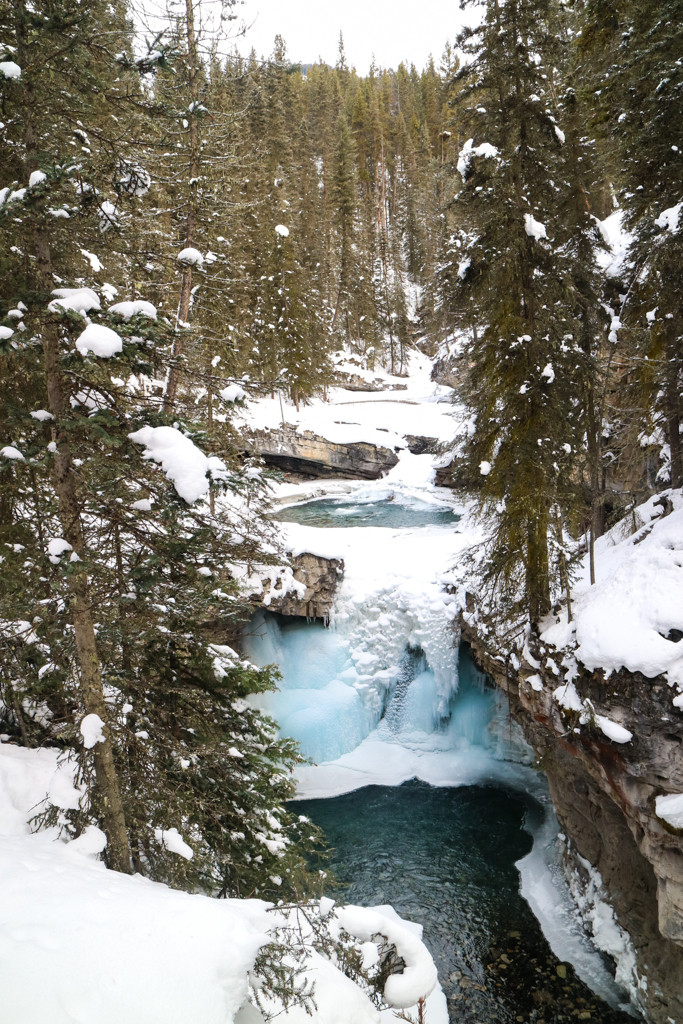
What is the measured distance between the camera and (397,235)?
168ft

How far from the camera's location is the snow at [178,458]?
12.5 feet

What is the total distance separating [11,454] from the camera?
4.23m

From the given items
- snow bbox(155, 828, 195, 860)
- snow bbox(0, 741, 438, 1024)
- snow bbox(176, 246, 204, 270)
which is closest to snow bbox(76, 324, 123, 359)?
snow bbox(176, 246, 204, 270)

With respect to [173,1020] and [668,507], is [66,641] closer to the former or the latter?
[173,1020]

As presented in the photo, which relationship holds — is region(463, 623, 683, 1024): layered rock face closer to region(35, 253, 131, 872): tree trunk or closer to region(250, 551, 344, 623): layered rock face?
region(35, 253, 131, 872): tree trunk

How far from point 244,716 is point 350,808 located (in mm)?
7263

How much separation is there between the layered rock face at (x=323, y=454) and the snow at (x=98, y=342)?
958 inches

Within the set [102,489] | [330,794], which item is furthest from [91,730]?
[330,794]

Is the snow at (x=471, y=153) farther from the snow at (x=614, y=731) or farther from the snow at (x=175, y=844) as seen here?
the snow at (x=175, y=844)

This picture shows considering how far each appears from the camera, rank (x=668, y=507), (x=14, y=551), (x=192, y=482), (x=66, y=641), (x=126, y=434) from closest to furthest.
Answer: (x=192, y=482), (x=126, y=434), (x=66, y=641), (x=14, y=551), (x=668, y=507)

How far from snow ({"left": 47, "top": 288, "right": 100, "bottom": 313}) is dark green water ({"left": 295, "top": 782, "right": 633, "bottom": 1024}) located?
320 inches

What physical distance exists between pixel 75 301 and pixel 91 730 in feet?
11.0

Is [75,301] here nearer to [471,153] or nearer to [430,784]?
[471,153]

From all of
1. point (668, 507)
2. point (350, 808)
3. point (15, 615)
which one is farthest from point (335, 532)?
point (15, 615)
